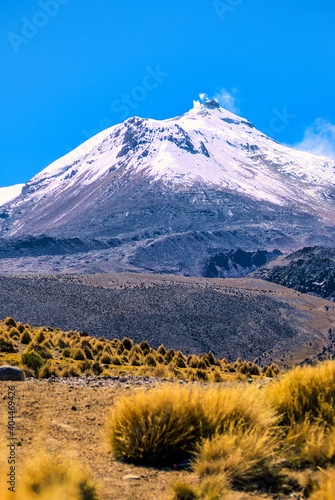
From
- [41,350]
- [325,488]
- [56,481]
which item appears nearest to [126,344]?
[41,350]

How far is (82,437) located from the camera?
6.77 metres

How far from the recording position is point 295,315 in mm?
69375

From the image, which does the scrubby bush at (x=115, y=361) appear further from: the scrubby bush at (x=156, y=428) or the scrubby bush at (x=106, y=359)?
the scrubby bush at (x=156, y=428)

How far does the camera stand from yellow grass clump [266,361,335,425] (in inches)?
266

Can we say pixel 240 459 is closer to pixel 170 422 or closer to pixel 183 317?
pixel 170 422

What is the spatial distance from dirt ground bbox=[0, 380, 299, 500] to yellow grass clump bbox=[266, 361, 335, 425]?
5.92 feet

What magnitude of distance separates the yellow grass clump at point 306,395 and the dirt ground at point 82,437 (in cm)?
180

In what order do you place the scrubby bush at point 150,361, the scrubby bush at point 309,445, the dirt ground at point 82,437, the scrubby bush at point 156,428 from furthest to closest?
the scrubby bush at point 150,361
the scrubby bush at point 156,428
the scrubby bush at point 309,445
the dirt ground at point 82,437

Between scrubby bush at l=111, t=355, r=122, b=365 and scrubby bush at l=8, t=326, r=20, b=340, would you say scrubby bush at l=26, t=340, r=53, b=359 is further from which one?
scrubby bush at l=111, t=355, r=122, b=365

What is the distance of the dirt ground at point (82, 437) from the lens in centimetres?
527

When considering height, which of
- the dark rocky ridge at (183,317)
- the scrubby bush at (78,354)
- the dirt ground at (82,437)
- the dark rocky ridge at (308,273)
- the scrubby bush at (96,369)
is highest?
the dark rocky ridge at (308,273)

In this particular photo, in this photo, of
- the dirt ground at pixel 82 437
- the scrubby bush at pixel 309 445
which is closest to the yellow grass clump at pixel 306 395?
the scrubby bush at pixel 309 445

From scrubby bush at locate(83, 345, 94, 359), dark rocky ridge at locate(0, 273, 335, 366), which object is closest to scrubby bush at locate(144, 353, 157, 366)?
scrubby bush at locate(83, 345, 94, 359)

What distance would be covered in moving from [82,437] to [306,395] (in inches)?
125
